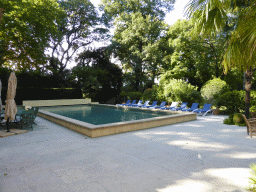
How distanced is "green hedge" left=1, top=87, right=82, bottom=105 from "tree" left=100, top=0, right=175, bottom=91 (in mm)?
8089

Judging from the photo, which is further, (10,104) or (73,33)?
(73,33)

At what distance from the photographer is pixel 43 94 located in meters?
22.2

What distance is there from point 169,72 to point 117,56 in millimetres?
8198

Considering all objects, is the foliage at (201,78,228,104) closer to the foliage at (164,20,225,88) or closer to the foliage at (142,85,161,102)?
the foliage at (142,85,161,102)

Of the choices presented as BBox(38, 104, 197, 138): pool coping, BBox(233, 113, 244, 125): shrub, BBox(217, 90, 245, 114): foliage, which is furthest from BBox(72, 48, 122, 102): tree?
BBox(233, 113, 244, 125): shrub

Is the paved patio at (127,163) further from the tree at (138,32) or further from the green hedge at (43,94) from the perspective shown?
the tree at (138,32)

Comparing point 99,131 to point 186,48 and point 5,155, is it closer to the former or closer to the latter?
point 5,155

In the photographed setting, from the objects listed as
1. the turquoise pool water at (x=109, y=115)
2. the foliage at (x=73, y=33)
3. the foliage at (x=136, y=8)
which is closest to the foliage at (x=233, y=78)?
the foliage at (x=136, y=8)

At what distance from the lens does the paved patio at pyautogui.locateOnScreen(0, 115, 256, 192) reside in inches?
128

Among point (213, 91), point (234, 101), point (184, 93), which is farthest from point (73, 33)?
point (234, 101)

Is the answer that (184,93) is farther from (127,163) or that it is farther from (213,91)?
(127,163)

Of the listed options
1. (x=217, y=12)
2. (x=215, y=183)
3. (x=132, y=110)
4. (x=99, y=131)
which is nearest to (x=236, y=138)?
(x=215, y=183)

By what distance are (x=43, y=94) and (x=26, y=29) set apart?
784 centimetres

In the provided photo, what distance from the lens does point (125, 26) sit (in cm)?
2552
